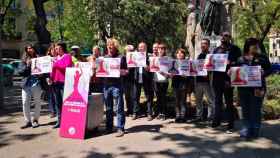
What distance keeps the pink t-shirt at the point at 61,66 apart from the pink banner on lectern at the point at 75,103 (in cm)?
49

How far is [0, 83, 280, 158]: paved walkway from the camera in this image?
27.4ft

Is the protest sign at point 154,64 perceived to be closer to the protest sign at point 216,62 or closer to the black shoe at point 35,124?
the protest sign at point 216,62

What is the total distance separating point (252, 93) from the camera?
900 cm

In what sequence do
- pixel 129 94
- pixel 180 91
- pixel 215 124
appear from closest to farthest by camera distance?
pixel 215 124
pixel 180 91
pixel 129 94

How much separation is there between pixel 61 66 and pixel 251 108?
4.04 metres

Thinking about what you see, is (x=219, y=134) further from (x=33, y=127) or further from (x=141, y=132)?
(x=33, y=127)

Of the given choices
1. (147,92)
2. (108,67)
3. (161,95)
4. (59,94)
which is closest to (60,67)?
(59,94)

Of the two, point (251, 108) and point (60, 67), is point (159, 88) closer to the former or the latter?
point (60, 67)

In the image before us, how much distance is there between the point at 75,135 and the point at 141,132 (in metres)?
1.39

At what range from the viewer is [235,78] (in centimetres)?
909

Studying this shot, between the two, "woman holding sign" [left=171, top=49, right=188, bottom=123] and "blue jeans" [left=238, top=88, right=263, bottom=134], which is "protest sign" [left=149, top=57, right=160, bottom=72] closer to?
"woman holding sign" [left=171, top=49, right=188, bottom=123]

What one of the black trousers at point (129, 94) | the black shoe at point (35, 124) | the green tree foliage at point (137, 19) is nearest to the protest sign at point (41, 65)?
the black shoe at point (35, 124)

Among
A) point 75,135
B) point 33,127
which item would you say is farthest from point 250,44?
point 33,127

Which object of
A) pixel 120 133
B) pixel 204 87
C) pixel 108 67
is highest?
pixel 108 67
